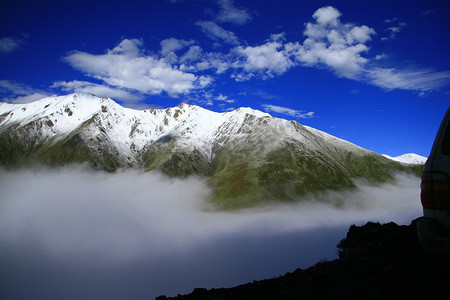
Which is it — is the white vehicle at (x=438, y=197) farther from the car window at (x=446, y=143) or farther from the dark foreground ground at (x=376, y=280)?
the dark foreground ground at (x=376, y=280)

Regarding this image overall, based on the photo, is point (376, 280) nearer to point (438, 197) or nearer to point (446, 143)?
point (438, 197)

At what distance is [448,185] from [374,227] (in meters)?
17.1

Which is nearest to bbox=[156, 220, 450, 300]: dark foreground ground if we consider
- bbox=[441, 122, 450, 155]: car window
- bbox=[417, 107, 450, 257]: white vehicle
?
bbox=[417, 107, 450, 257]: white vehicle

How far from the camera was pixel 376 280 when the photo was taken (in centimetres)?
1035

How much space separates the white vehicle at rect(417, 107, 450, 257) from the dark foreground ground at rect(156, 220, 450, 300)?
2551 mm

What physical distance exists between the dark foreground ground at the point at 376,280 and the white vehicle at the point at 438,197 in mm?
2551

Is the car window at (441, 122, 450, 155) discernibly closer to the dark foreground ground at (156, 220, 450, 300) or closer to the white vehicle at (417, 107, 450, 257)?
the white vehicle at (417, 107, 450, 257)

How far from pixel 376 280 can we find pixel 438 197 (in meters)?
5.69

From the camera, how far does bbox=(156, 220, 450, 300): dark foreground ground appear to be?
861 centimetres

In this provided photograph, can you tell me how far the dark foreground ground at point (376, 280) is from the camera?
8.61 meters

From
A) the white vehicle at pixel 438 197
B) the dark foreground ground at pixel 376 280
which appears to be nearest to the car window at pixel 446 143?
the white vehicle at pixel 438 197

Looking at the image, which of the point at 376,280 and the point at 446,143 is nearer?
the point at 446,143

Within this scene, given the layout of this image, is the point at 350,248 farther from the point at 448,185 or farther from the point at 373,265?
the point at 448,185

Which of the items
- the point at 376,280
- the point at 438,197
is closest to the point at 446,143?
the point at 438,197
